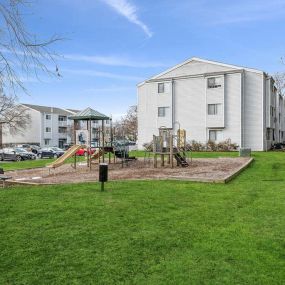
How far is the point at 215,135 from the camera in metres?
42.7

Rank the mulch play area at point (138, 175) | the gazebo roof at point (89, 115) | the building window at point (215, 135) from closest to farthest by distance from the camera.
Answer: the mulch play area at point (138, 175), the gazebo roof at point (89, 115), the building window at point (215, 135)

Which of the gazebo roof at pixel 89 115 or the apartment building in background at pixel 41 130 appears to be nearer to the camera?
the gazebo roof at pixel 89 115

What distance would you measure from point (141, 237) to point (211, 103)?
37866 millimetres

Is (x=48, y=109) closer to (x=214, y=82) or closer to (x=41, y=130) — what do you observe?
(x=41, y=130)

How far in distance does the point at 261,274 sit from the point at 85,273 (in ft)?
7.71

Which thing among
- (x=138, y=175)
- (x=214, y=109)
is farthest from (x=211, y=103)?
(x=138, y=175)

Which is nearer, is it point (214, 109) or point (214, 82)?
point (214, 109)

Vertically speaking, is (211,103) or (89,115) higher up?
(211,103)

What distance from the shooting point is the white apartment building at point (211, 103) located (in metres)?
40.8

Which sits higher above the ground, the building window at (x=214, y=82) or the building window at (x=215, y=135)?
the building window at (x=214, y=82)

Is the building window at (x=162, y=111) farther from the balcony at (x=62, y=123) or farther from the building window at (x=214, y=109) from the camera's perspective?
the balcony at (x=62, y=123)

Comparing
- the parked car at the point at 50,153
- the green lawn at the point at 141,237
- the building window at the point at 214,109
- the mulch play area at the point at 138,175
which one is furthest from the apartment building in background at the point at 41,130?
the green lawn at the point at 141,237

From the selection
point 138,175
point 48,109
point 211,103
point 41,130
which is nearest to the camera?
point 138,175

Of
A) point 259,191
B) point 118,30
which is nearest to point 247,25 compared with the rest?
point 118,30
